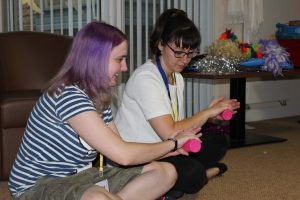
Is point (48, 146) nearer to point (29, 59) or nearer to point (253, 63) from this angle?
point (29, 59)

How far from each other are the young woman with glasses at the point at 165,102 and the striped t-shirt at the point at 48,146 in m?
0.45

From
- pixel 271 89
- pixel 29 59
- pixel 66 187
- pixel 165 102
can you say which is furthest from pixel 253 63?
pixel 66 187

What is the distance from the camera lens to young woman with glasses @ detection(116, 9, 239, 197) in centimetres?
178

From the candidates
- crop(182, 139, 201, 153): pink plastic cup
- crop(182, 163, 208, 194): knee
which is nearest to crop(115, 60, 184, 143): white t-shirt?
crop(182, 163, 208, 194): knee

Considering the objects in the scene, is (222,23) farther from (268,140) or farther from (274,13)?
(268,140)

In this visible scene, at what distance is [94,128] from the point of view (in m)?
1.29

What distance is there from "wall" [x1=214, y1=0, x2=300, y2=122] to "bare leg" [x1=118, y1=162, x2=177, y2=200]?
259cm

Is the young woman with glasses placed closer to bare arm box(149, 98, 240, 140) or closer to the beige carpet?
bare arm box(149, 98, 240, 140)

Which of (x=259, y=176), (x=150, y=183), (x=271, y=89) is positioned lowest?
(x=259, y=176)

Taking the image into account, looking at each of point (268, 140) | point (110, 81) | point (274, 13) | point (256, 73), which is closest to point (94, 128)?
point (110, 81)

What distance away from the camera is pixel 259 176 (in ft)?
8.05

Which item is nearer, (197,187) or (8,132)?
(197,187)

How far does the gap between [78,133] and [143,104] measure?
0.52 meters

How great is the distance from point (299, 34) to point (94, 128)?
10.1ft
